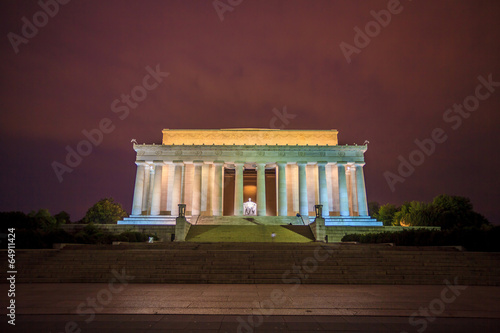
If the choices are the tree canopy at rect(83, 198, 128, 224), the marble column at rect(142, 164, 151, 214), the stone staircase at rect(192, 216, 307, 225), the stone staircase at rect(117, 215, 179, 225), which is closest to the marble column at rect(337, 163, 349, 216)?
the stone staircase at rect(192, 216, 307, 225)

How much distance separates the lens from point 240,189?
169 feet

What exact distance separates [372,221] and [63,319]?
153 feet

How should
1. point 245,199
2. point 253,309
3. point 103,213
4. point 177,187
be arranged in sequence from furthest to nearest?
point 103,213
point 245,199
point 177,187
point 253,309

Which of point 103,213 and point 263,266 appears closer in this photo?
point 263,266

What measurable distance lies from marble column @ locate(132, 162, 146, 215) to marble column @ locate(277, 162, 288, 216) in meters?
22.2

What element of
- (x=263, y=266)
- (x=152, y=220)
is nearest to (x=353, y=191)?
(x=152, y=220)

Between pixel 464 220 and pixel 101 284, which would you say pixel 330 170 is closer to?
pixel 464 220

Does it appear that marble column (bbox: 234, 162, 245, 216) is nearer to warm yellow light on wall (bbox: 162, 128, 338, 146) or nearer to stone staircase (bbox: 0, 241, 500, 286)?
warm yellow light on wall (bbox: 162, 128, 338, 146)

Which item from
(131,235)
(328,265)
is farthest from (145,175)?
(328,265)

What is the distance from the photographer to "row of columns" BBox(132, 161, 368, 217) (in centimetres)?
5056

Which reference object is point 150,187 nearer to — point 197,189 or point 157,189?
point 157,189

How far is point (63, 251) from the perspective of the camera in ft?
68.1

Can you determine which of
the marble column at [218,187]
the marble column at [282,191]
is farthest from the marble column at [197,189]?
the marble column at [282,191]

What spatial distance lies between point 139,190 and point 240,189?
16201 mm
